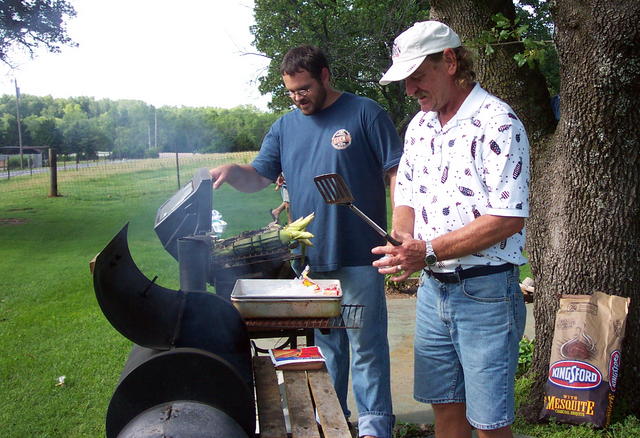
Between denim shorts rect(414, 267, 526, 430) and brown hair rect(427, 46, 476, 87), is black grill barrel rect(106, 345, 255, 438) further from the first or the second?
brown hair rect(427, 46, 476, 87)

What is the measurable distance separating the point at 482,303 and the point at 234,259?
1262 mm

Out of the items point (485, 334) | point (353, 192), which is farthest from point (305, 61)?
point (485, 334)

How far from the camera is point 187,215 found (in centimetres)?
260

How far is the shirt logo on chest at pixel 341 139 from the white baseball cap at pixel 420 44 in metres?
0.91

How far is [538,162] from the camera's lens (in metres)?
3.76

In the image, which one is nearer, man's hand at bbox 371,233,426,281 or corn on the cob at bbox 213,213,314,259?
man's hand at bbox 371,233,426,281

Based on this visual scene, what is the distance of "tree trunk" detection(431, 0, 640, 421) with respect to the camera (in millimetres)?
3158

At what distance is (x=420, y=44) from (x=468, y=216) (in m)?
0.62

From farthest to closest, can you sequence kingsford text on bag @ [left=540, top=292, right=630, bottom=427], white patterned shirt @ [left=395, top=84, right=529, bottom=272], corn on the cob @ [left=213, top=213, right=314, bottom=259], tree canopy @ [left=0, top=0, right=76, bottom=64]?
tree canopy @ [left=0, top=0, right=76, bottom=64] → kingsford text on bag @ [left=540, top=292, right=630, bottom=427] → corn on the cob @ [left=213, top=213, right=314, bottom=259] → white patterned shirt @ [left=395, top=84, right=529, bottom=272]

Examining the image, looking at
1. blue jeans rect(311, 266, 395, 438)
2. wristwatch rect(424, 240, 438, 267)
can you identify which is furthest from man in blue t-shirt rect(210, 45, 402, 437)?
wristwatch rect(424, 240, 438, 267)

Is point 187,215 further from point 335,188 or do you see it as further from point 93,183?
point 93,183

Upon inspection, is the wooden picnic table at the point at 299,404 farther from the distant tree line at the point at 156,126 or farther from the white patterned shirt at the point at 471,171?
the distant tree line at the point at 156,126

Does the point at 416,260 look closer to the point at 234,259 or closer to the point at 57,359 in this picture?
the point at 234,259

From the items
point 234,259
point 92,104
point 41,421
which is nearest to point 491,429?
point 234,259
